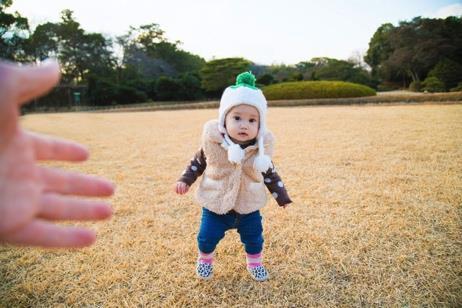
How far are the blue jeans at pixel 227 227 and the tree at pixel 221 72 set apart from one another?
22575mm

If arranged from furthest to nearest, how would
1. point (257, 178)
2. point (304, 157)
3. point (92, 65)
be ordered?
point (92, 65) → point (304, 157) → point (257, 178)

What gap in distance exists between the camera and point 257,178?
1.85 m

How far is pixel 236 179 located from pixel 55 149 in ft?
3.57

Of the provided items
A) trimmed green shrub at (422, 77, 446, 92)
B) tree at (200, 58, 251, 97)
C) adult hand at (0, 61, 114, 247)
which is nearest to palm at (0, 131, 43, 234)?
adult hand at (0, 61, 114, 247)

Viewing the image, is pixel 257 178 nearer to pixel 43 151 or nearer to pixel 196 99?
pixel 43 151

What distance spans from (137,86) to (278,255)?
80.6 ft

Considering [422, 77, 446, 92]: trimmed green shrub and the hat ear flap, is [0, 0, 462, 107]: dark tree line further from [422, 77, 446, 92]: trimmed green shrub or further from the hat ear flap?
the hat ear flap

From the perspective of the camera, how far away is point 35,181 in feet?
2.41

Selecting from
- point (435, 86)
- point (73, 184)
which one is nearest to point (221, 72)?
point (435, 86)

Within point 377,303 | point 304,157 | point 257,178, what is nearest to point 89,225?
point 257,178

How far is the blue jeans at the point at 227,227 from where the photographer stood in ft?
5.91

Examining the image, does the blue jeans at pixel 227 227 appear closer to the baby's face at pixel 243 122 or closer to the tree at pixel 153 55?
the baby's face at pixel 243 122

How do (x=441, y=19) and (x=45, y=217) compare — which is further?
(x=441, y=19)

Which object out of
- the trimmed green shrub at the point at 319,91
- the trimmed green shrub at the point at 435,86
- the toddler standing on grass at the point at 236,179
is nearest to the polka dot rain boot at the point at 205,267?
the toddler standing on grass at the point at 236,179
